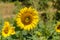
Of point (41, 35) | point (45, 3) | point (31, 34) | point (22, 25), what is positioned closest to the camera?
point (22, 25)

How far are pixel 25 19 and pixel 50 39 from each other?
699mm

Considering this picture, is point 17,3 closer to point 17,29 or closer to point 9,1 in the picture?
point 9,1

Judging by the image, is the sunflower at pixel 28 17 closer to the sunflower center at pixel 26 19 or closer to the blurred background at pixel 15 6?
the sunflower center at pixel 26 19

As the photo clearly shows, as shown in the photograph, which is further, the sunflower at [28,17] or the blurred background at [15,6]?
the blurred background at [15,6]

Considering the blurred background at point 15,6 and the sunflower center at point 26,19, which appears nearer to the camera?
the sunflower center at point 26,19

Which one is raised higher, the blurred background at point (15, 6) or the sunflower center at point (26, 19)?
the sunflower center at point (26, 19)

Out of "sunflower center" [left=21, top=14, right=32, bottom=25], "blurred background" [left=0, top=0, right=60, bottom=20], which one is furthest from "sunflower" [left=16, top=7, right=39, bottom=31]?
"blurred background" [left=0, top=0, right=60, bottom=20]

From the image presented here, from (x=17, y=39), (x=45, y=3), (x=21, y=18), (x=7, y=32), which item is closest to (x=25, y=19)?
(x=21, y=18)

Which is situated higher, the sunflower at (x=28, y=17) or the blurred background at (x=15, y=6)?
the sunflower at (x=28, y=17)

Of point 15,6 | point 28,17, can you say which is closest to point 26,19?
point 28,17

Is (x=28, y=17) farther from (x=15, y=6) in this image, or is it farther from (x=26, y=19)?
(x=15, y=6)

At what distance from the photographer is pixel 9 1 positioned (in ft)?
18.0

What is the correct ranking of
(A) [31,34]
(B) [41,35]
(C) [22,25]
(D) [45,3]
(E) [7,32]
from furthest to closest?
(D) [45,3], (B) [41,35], (A) [31,34], (E) [7,32], (C) [22,25]

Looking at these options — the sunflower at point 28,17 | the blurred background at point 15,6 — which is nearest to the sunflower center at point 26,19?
the sunflower at point 28,17
